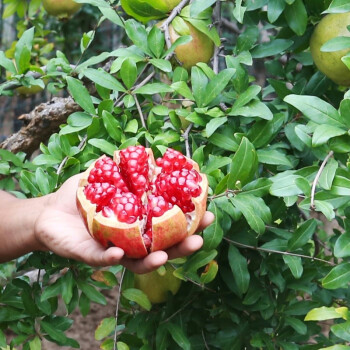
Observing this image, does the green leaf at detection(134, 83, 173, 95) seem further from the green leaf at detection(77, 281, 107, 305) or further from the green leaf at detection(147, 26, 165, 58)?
the green leaf at detection(77, 281, 107, 305)

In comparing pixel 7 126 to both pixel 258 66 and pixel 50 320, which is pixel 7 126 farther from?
pixel 50 320

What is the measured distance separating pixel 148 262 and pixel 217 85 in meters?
0.48

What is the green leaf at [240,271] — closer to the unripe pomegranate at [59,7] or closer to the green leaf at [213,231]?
the green leaf at [213,231]

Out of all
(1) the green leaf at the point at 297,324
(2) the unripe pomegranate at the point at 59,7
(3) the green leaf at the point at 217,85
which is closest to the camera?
(3) the green leaf at the point at 217,85

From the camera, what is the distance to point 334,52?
133cm

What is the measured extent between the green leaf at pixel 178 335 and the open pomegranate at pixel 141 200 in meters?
0.43

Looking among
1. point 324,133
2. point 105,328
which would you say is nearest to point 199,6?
point 324,133

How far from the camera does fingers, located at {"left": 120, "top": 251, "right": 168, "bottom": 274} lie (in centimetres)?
101

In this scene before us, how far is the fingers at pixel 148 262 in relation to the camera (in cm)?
101

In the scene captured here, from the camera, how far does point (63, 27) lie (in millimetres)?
3879

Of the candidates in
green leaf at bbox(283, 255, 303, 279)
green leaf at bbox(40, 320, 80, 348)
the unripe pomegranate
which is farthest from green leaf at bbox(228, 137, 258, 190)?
the unripe pomegranate

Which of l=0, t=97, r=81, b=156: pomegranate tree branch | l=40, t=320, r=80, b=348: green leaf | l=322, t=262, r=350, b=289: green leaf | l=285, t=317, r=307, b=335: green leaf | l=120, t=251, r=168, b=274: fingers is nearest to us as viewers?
l=120, t=251, r=168, b=274: fingers

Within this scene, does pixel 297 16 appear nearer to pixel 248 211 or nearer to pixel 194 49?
pixel 194 49

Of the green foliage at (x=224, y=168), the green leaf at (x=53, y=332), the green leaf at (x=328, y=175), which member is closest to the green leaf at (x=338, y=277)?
the green foliage at (x=224, y=168)
